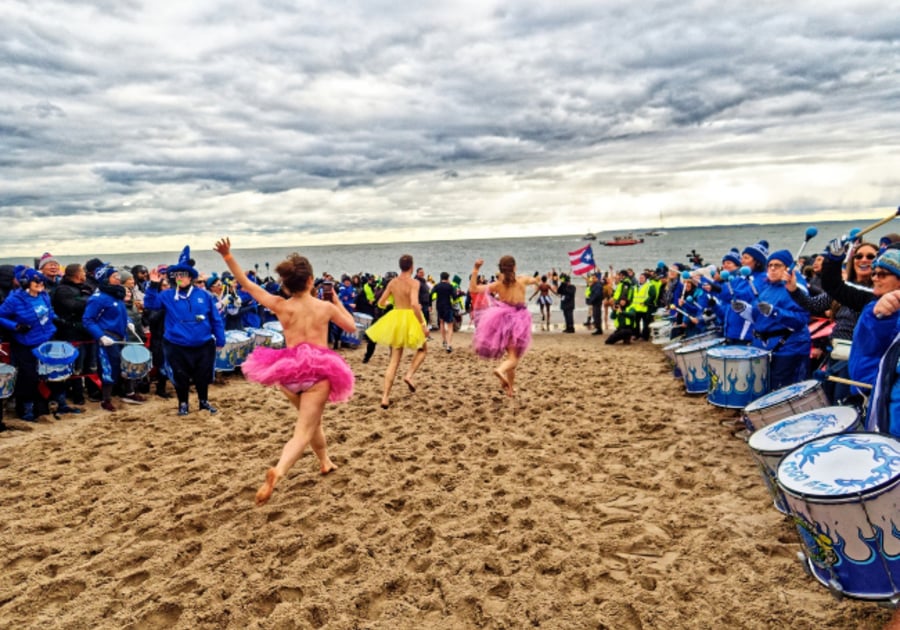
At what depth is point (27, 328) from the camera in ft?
23.5

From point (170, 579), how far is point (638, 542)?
10.5 feet

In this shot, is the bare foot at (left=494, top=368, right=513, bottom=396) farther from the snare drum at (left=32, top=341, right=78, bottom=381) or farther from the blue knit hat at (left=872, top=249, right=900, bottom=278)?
the snare drum at (left=32, top=341, right=78, bottom=381)

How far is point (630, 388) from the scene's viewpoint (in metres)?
8.73

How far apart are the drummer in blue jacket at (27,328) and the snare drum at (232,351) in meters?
2.69

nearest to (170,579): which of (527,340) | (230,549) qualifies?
(230,549)

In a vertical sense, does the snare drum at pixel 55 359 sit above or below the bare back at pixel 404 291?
below

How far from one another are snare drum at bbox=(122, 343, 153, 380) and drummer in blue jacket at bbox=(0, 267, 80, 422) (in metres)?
0.94

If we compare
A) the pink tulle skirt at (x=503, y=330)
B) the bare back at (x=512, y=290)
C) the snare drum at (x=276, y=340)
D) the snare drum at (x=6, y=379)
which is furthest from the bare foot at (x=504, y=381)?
the snare drum at (x=6, y=379)

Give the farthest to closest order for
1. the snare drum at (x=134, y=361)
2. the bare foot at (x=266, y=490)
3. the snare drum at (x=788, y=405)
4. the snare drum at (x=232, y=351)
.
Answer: the snare drum at (x=232, y=351), the snare drum at (x=134, y=361), the snare drum at (x=788, y=405), the bare foot at (x=266, y=490)

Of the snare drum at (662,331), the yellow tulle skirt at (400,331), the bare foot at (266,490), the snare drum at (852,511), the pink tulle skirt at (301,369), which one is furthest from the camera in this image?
the snare drum at (662,331)

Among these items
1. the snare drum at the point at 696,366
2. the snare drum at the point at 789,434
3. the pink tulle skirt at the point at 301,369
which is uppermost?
the pink tulle skirt at the point at 301,369

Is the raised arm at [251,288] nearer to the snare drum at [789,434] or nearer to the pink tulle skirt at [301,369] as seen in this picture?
the pink tulle skirt at [301,369]

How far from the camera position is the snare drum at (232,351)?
985 cm

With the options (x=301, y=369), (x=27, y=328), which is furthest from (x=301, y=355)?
(x=27, y=328)
